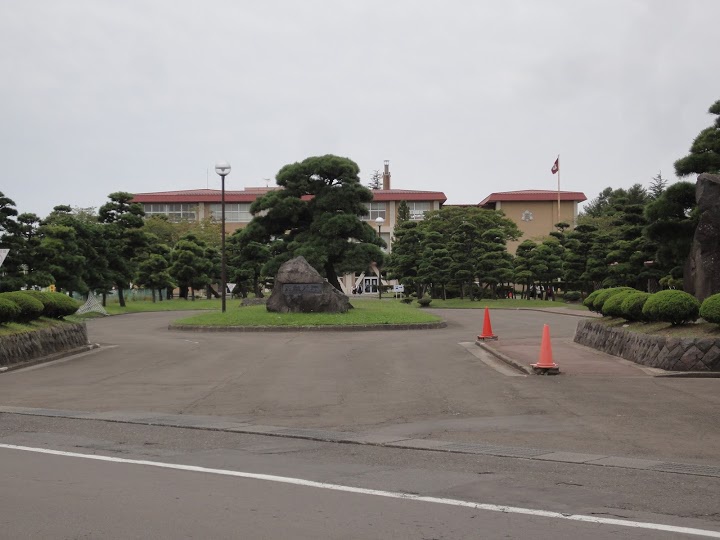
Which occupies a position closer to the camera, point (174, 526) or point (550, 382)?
point (174, 526)

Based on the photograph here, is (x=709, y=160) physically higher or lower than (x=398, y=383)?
higher

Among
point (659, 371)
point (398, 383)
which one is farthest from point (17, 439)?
point (659, 371)

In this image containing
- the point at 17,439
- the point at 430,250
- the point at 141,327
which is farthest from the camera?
the point at 430,250

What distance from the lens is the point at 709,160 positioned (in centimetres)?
1920

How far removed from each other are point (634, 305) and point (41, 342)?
540 inches

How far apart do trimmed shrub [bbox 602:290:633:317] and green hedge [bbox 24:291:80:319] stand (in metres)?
14.2

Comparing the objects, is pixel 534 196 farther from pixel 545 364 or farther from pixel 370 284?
pixel 545 364

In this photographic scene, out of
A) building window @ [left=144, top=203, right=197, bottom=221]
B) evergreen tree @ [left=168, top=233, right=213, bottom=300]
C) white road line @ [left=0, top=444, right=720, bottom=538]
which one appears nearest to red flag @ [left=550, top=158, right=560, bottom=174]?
evergreen tree @ [left=168, top=233, right=213, bottom=300]

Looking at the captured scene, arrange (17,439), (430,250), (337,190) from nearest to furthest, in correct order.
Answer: (17,439)
(337,190)
(430,250)

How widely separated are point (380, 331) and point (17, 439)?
19.8 metres

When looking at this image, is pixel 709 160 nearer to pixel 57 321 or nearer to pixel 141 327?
pixel 57 321

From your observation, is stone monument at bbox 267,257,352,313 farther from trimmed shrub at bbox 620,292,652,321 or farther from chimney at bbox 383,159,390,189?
chimney at bbox 383,159,390,189

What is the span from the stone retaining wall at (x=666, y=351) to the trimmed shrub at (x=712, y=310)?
38 cm

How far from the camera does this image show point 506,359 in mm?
16969
